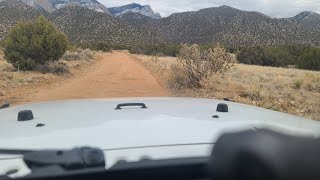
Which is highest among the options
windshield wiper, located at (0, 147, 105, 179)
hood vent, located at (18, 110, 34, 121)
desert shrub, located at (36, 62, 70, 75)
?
windshield wiper, located at (0, 147, 105, 179)

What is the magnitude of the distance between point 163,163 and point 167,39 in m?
120

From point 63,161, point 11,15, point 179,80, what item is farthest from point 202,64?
point 11,15

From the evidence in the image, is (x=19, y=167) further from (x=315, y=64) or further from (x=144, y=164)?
(x=315, y=64)

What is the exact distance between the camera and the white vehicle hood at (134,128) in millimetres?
2148

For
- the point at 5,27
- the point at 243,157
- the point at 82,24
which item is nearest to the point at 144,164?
the point at 243,157

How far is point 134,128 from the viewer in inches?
101

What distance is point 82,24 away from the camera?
107 m

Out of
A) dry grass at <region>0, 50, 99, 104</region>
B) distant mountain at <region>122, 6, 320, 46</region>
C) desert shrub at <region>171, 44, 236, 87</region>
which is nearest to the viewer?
dry grass at <region>0, 50, 99, 104</region>

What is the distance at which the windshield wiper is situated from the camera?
177 centimetres

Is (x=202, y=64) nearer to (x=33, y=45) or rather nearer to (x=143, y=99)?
(x=33, y=45)

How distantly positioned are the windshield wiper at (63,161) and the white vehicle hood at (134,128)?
178mm

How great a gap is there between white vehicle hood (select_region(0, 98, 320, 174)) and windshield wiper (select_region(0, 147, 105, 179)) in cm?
18

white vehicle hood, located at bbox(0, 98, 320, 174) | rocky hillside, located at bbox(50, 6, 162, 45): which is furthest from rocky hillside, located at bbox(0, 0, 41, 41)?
Result: white vehicle hood, located at bbox(0, 98, 320, 174)

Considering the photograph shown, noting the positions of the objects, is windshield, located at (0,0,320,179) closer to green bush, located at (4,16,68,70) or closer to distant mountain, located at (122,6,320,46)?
green bush, located at (4,16,68,70)
